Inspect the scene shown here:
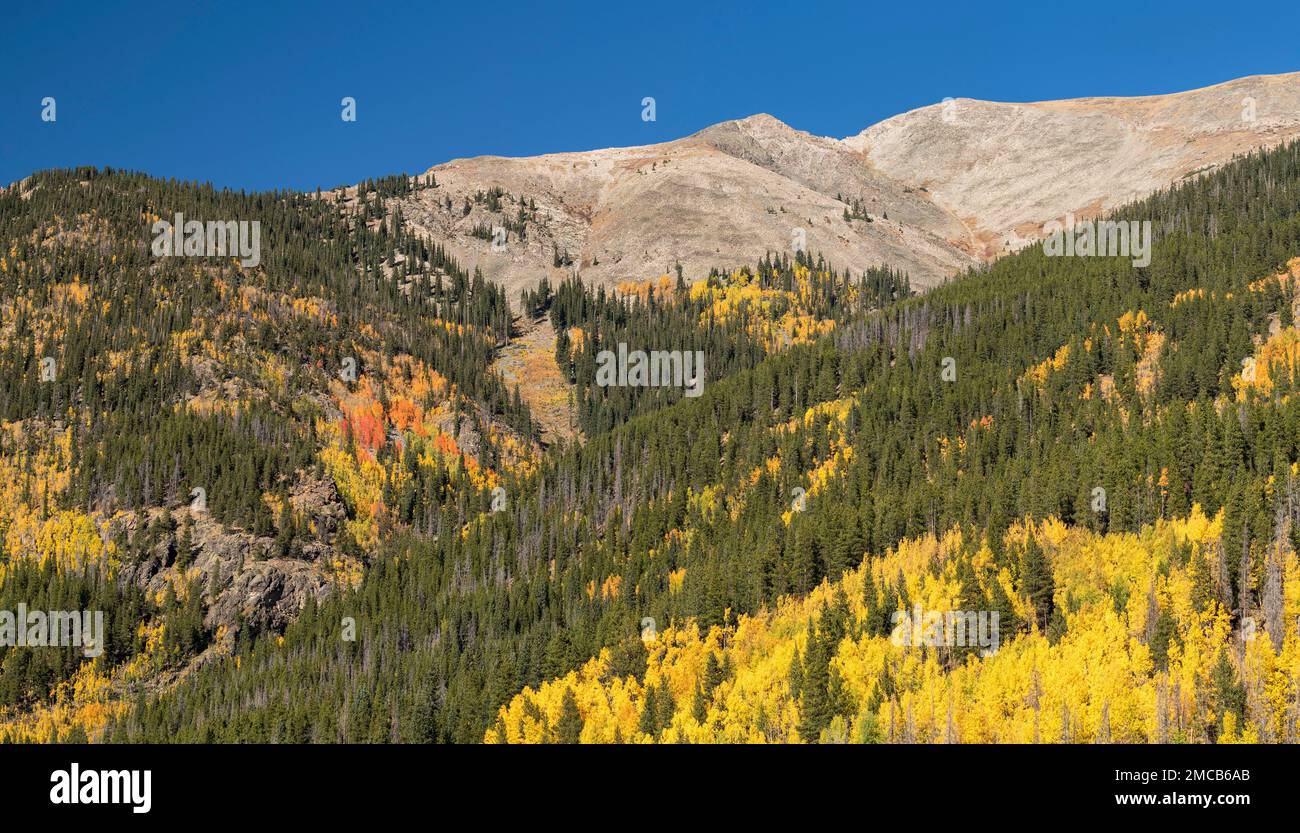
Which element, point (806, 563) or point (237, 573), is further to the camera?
point (237, 573)

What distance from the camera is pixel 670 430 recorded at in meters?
198

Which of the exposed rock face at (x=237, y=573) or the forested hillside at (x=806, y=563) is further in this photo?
the exposed rock face at (x=237, y=573)

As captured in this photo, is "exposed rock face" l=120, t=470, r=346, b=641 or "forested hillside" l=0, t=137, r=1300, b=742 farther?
"exposed rock face" l=120, t=470, r=346, b=641

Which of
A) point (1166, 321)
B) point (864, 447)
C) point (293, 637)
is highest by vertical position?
point (1166, 321)

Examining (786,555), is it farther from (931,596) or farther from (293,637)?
(293,637)

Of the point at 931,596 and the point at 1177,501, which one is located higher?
the point at 1177,501

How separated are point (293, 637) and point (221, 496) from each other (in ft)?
114

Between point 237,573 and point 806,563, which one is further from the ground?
point 806,563
